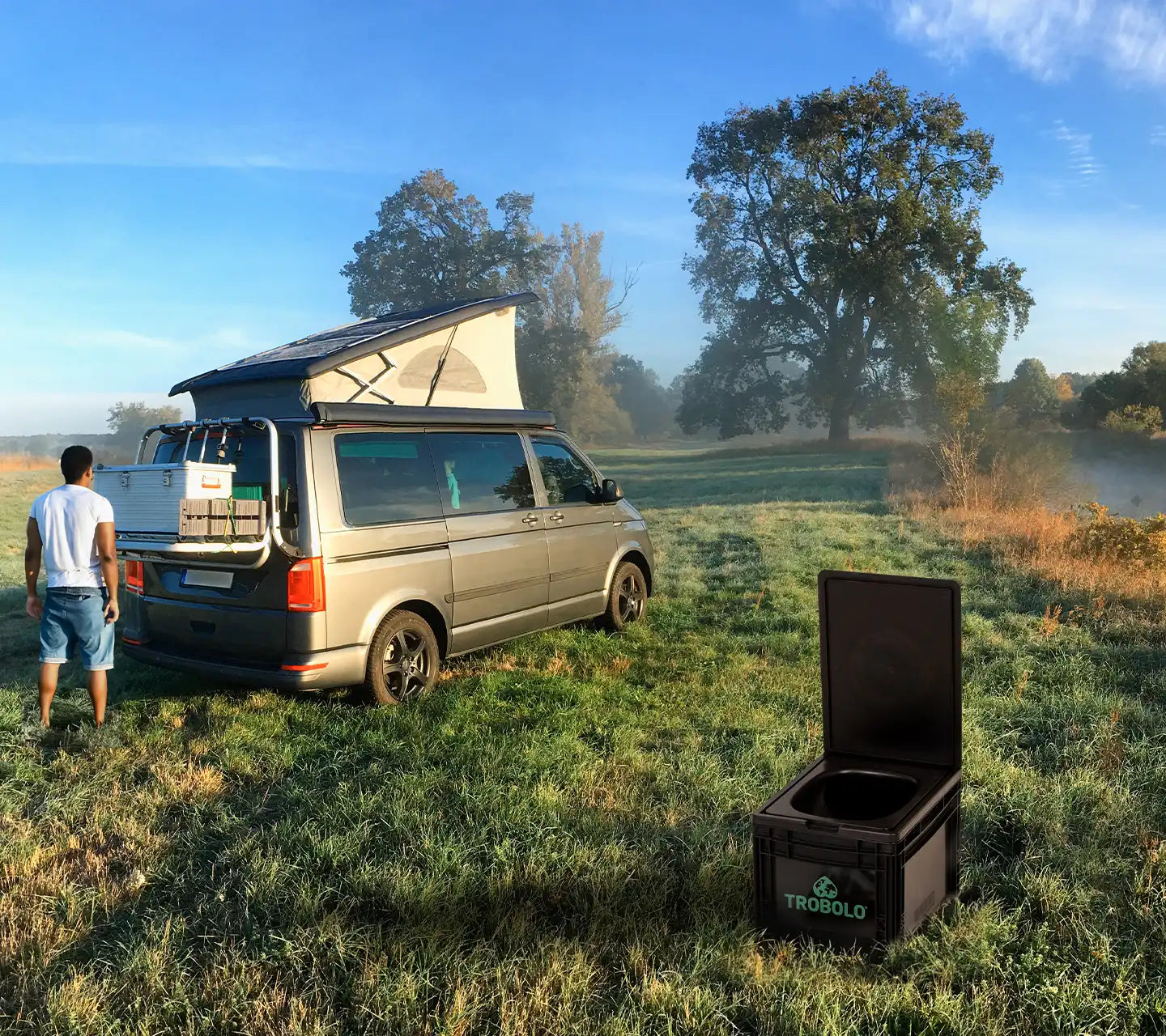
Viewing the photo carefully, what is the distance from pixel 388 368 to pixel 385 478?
93 cm

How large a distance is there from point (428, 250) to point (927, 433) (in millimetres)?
30681

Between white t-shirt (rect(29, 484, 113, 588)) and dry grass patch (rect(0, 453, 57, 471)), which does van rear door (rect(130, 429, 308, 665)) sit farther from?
dry grass patch (rect(0, 453, 57, 471))

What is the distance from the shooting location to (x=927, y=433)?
36.6m

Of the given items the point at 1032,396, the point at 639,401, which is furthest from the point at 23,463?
the point at 639,401

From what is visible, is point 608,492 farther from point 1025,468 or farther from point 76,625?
point 1025,468

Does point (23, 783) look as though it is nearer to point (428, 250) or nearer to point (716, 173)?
point (716, 173)

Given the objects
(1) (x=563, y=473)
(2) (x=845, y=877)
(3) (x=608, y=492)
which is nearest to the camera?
(2) (x=845, y=877)

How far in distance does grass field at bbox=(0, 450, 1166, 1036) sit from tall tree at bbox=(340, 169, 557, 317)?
47802 mm

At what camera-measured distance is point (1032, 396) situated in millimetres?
45531

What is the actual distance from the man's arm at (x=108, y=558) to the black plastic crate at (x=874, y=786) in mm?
4345

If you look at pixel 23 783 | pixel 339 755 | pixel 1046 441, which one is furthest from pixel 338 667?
pixel 1046 441

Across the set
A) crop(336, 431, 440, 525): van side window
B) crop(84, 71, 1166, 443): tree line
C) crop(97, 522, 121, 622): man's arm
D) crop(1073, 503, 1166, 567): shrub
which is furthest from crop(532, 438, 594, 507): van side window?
crop(84, 71, 1166, 443): tree line

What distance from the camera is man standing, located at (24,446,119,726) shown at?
18.2 feet

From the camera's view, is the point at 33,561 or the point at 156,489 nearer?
the point at 156,489
